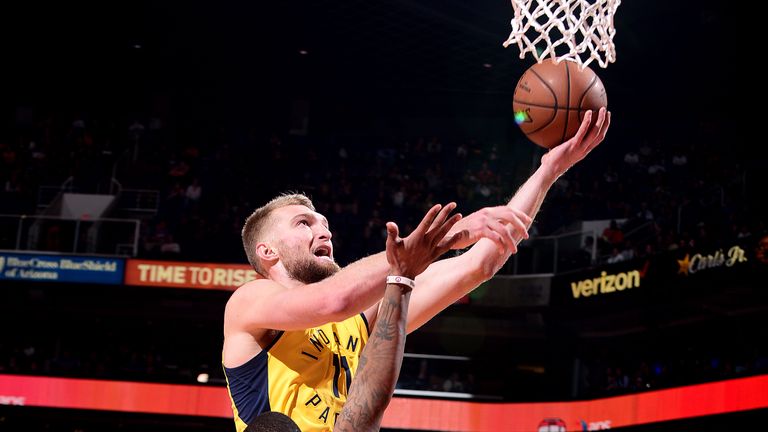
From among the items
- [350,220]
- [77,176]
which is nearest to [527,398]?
[350,220]

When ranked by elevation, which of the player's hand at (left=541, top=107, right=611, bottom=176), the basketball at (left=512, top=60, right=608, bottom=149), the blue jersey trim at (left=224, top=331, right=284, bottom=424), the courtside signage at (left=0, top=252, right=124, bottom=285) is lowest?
the blue jersey trim at (left=224, top=331, right=284, bottom=424)

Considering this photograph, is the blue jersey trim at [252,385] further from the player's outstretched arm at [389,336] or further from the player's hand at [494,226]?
the player's hand at [494,226]

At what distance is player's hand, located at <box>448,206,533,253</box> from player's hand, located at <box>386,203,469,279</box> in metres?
0.10

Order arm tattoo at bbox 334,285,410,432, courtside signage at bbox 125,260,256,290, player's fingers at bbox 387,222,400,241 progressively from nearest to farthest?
player's fingers at bbox 387,222,400,241, arm tattoo at bbox 334,285,410,432, courtside signage at bbox 125,260,256,290

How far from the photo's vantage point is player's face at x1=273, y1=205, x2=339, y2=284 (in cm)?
299

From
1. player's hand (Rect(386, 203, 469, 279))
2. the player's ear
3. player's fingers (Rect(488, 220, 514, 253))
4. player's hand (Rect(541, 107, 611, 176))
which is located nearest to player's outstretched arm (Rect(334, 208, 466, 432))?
player's hand (Rect(386, 203, 469, 279))

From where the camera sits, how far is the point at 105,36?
18.0 metres

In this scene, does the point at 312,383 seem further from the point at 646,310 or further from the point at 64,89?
the point at 64,89

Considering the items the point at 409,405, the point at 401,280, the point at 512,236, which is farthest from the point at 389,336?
the point at 409,405

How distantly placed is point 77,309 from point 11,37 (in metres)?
6.09

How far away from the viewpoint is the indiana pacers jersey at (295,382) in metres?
2.82

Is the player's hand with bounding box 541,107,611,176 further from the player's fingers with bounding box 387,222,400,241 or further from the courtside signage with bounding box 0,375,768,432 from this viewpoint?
the courtside signage with bounding box 0,375,768,432

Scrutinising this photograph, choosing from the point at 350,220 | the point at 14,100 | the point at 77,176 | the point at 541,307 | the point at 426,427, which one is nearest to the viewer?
the point at 426,427

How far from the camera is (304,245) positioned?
3023 millimetres
